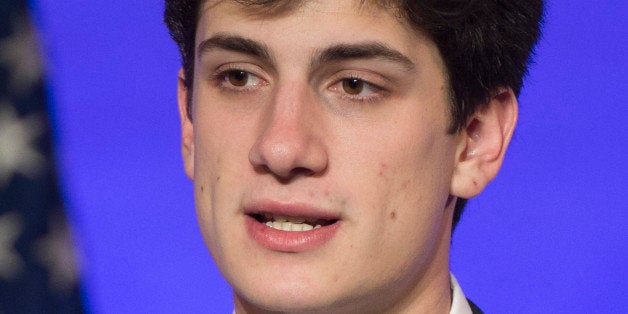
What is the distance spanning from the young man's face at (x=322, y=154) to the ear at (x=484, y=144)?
11 centimetres

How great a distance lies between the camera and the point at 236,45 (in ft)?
6.66

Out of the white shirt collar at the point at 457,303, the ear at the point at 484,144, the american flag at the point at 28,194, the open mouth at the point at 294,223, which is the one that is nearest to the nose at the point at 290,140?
the open mouth at the point at 294,223

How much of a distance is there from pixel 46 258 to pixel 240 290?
1582mm

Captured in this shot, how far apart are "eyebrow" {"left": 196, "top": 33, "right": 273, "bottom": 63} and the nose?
0.10 metres

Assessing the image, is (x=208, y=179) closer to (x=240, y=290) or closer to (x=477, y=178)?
(x=240, y=290)

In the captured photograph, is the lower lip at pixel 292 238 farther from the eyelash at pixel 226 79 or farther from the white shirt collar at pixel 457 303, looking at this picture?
the white shirt collar at pixel 457 303

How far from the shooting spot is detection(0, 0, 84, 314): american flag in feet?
10.8

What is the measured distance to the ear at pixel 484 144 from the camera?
2186 mm

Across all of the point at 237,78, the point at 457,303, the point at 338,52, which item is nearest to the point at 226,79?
the point at 237,78

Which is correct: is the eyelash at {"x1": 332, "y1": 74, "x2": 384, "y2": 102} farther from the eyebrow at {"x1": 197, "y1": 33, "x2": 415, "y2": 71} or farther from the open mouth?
the open mouth

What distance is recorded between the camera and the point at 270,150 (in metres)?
1.87

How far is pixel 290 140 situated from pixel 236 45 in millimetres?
308

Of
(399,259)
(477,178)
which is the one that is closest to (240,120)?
(399,259)

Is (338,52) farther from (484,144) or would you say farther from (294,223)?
(484,144)
